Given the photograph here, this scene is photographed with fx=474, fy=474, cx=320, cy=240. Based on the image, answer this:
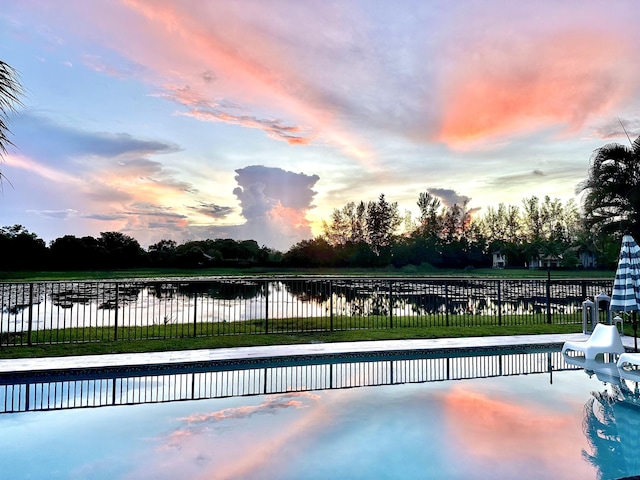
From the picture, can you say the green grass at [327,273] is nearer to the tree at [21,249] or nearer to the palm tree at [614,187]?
the tree at [21,249]

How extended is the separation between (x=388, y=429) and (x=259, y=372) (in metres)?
2.70

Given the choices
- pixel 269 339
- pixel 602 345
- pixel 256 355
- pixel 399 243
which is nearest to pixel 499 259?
pixel 399 243

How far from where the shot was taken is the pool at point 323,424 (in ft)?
13.2

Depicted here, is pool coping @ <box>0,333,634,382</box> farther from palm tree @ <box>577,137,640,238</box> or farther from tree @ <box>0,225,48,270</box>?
tree @ <box>0,225,48,270</box>

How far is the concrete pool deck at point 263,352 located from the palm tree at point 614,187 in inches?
311

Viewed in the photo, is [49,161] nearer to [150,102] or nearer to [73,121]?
[73,121]

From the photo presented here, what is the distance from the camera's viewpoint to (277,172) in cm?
2438

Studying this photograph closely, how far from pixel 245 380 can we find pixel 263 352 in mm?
1076

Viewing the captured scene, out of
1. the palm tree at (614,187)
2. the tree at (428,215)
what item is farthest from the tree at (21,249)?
the palm tree at (614,187)

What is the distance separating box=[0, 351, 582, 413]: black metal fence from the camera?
5820 mm

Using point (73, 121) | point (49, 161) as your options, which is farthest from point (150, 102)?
point (49, 161)

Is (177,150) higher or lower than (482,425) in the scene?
higher

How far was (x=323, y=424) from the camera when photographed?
16.7ft

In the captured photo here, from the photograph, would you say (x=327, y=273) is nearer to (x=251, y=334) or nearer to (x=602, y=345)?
(x=251, y=334)
